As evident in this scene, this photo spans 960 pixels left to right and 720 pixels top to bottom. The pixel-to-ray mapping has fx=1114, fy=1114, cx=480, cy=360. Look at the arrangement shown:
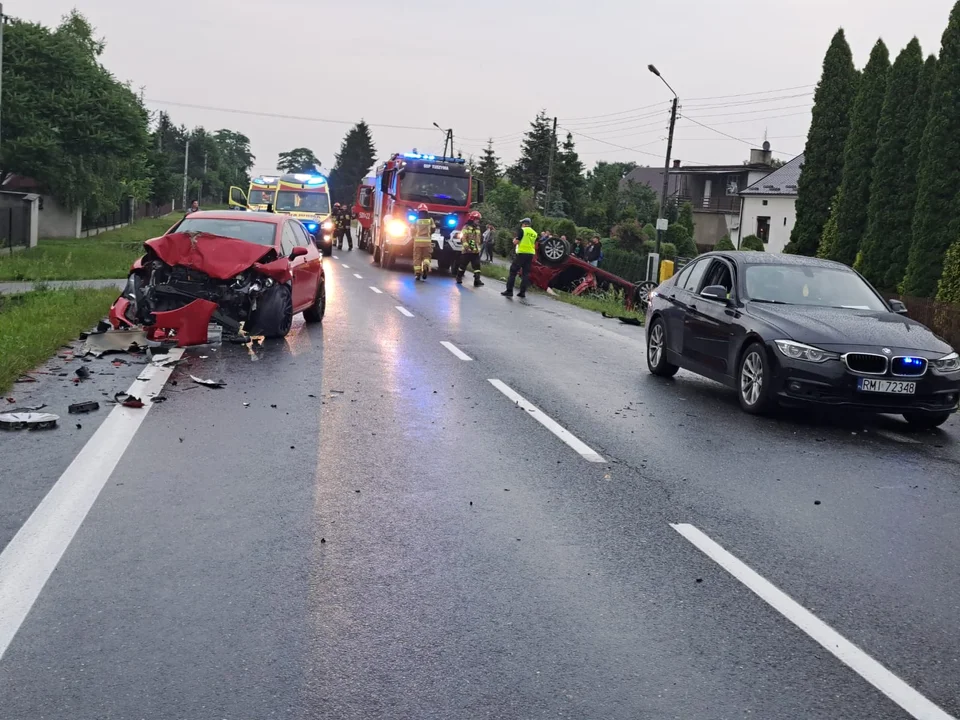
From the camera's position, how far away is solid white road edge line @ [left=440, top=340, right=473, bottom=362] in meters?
13.6

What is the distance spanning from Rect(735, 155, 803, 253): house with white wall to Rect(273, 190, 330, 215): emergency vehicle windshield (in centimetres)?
3398

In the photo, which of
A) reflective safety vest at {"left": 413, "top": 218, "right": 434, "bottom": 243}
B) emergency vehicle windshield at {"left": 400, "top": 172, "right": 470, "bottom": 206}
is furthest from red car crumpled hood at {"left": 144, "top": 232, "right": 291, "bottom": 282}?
emergency vehicle windshield at {"left": 400, "top": 172, "right": 470, "bottom": 206}

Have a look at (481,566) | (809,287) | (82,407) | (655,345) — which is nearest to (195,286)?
(82,407)

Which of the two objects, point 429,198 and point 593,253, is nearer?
point 593,253

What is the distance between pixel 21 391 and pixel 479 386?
169 inches

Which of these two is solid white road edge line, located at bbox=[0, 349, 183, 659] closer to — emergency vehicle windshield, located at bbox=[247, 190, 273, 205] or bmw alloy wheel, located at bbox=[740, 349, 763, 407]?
bmw alloy wheel, located at bbox=[740, 349, 763, 407]

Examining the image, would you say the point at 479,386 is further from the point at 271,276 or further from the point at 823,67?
the point at 823,67

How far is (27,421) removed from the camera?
8.18m

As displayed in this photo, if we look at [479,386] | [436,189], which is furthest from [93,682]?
[436,189]

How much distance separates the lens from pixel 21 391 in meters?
9.66

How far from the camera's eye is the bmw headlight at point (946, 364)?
9.63 m

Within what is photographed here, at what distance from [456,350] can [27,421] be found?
6.88 m

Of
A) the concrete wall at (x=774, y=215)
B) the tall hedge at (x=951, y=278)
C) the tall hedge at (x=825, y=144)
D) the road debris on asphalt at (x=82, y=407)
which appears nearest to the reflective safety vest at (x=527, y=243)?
the tall hedge at (x=951, y=278)

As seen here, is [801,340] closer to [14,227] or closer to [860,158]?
[860,158]
